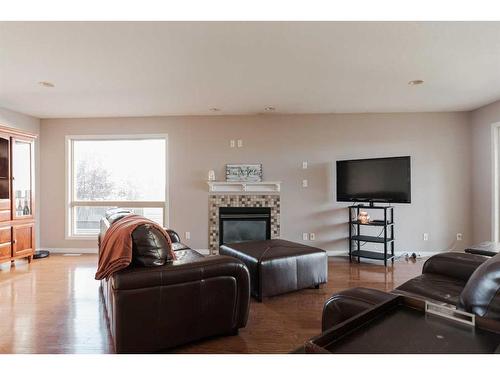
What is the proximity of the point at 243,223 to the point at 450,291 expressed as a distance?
319cm

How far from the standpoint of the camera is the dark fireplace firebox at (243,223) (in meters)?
4.71

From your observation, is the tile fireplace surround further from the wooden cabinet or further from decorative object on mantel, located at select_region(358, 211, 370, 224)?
the wooden cabinet

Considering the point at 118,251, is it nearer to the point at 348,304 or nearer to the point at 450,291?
the point at 348,304

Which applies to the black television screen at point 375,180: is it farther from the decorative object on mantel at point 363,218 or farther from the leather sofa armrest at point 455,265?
the leather sofa armrest at point 455,265

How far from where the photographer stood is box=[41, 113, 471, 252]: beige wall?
4539 mm

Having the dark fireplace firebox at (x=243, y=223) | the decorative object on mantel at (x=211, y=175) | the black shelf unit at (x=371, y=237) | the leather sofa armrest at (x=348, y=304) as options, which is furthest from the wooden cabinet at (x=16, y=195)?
the black shelf unit at (x=371, y=237)

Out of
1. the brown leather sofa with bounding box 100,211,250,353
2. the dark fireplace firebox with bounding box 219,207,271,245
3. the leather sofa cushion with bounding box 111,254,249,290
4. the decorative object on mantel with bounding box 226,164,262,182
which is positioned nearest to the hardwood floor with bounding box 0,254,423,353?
the brown leather sofa with bounding box 100,211,250,353

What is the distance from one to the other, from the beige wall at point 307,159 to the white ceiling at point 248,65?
477 millimetres

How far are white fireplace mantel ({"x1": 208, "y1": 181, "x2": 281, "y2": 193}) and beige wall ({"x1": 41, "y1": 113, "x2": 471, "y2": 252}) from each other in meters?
0.14

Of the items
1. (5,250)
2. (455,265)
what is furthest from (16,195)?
(455,265)
